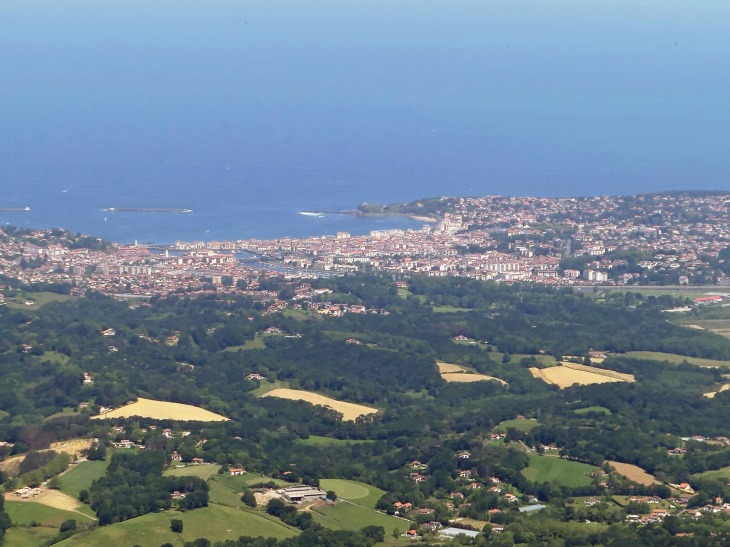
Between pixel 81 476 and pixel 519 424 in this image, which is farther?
pixel 519 424

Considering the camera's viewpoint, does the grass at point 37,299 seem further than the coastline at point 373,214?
No

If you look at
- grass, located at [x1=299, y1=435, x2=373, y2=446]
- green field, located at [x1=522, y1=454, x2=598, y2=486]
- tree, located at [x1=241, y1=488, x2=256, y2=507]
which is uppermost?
green field, located at [x1=522, y1=454, x2=598, y2=486]

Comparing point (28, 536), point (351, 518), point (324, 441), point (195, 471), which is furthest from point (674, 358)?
point (28, 536)

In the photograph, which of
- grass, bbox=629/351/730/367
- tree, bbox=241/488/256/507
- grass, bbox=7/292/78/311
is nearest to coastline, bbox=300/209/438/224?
grass, bbox=7/292/78/311

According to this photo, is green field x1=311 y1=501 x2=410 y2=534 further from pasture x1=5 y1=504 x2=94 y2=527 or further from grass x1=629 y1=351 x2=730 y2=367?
grass x1=629 y1=351 x2=730 y2=367

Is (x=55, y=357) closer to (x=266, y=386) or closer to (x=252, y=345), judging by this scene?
(x=252, y=345)

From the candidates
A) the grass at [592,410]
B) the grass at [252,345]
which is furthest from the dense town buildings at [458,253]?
the grass at [592,410]

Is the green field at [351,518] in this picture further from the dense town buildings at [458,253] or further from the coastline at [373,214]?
the coastline at [373,214]
